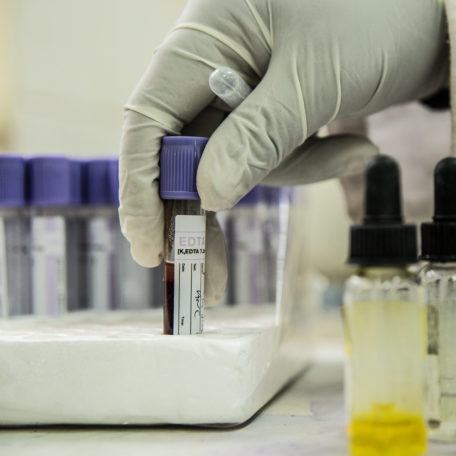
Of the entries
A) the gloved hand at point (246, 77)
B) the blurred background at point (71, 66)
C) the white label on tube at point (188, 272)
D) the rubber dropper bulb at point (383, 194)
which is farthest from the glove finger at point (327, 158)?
the blurred background at point (71, 66)

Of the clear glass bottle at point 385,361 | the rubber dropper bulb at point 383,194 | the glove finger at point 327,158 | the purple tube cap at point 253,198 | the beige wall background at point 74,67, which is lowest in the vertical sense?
the clear glass bottle at point 385,361

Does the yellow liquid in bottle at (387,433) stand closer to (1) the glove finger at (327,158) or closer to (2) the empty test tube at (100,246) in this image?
(1) the glove finger at (327,158)

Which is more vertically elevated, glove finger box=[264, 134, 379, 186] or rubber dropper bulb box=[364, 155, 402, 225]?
glove finger box=[264, 134, 379, 186]

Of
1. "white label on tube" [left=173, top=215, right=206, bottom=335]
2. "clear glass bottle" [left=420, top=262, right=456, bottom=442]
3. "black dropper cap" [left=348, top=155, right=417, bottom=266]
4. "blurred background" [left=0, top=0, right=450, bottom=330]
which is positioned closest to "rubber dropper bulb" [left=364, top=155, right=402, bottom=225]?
"black dropper cap" [left=348, top=155, right=417, bottom=266]

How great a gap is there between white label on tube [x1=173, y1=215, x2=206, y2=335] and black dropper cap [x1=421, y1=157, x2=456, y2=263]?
0.24m

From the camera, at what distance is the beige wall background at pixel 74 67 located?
2.20m

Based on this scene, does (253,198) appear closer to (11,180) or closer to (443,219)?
(11,180)

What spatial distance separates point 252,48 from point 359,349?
1.19 ft

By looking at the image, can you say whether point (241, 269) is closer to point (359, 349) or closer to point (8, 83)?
point (359, 349)

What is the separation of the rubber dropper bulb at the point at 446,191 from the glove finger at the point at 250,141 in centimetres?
18

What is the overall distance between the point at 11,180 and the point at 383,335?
667 millimetres

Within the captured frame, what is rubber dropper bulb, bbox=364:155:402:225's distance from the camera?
553 mm

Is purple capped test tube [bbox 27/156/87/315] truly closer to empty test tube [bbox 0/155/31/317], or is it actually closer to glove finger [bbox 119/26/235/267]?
empty test tube [bbox 0/155/31/317]

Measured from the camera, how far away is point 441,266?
25.0 inches
